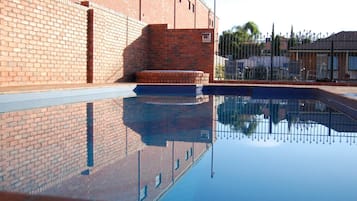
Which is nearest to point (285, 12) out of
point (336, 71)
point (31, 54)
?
point (336, 71)

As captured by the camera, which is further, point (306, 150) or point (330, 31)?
point (330, 31)

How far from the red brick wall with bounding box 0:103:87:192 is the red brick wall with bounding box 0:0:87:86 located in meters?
2.05

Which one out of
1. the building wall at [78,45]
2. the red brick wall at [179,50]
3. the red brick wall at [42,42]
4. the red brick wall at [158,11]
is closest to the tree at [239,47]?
the red brick wall at [179,50]

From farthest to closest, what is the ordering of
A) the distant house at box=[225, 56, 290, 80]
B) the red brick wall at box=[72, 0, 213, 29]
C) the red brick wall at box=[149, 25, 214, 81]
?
1. the red brick wall at box=[72, 0, 213, 29]
2. the distant house at box=[225, 56, 290, 80]
3. the red brick wall at box=[149, 25, 214, 81]

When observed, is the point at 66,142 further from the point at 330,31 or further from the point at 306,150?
the point at 330,31

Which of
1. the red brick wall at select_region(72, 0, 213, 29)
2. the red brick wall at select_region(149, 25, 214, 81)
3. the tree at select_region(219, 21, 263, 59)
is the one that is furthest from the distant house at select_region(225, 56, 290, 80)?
the red brick wall at select_region(72, 0, 213, 29)

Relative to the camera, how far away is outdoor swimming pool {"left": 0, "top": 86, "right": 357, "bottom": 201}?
232cm

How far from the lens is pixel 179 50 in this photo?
13688 mm

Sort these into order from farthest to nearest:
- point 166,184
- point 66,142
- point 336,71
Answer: point 336,71 < point 66,142 < point 166,184

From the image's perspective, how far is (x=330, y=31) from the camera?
43.2 ft

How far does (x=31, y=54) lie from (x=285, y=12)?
1590 cm

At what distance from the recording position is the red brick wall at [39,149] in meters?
2.43

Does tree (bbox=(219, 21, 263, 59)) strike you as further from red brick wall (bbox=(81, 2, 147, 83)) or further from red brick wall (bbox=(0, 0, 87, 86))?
red brick wall (bbox=(0, 0, 87, 86))

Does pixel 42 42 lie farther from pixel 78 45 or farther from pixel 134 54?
pixel 134 54
